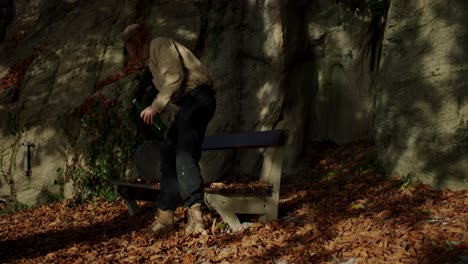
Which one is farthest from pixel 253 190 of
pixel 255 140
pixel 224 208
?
pixel 255 140

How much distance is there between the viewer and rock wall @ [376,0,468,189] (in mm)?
5523

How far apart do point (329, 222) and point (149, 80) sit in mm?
5514

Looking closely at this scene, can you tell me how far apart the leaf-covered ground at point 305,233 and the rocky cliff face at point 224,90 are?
1.44m

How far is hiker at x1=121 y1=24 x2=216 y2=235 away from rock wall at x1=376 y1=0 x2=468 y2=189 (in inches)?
105

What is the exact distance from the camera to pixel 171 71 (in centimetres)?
461

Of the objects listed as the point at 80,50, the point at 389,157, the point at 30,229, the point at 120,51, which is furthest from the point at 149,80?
the point at 389,157

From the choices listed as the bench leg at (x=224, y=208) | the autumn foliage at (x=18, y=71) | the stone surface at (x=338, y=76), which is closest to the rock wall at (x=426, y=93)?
the stone surface at (x=338, y=76)

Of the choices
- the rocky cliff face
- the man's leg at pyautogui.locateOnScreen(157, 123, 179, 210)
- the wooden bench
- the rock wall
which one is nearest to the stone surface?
the rocky cliff face

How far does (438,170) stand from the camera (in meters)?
5.66

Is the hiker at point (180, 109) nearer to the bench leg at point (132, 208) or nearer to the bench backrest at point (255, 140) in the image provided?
the bench backrest at point (255, 140)

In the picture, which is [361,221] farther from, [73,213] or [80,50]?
[80,50]

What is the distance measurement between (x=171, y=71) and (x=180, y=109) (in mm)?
394

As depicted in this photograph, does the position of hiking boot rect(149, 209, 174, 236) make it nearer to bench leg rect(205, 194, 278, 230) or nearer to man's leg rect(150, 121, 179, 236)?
man's leg rect(150, 121, 179, 236)

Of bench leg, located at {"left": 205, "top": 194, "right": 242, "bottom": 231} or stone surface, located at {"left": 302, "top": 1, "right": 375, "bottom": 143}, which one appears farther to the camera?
stone surface, located at {"left": 302, "top": 1, "right": 375, "bottom": 143}
